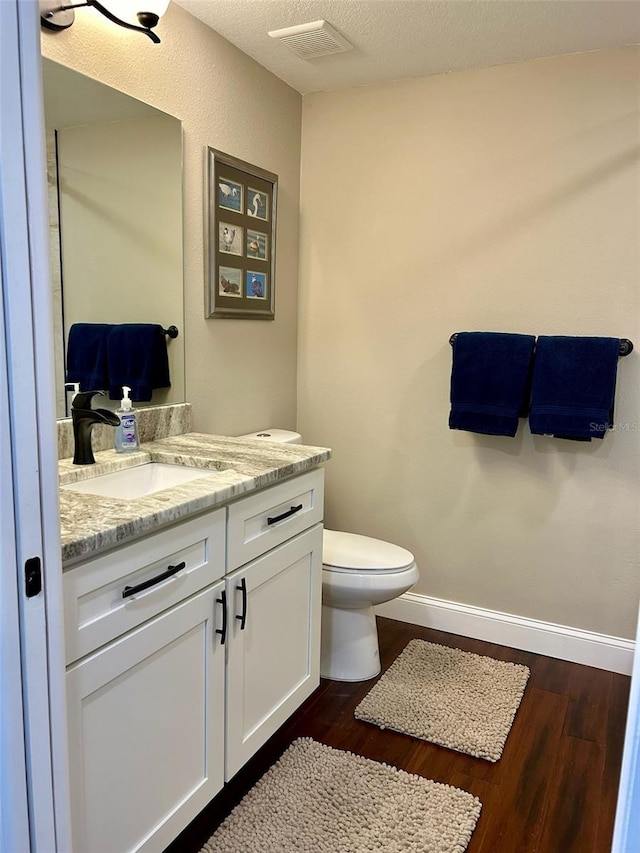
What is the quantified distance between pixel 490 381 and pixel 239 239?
1.12 m

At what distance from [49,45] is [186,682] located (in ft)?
5.44

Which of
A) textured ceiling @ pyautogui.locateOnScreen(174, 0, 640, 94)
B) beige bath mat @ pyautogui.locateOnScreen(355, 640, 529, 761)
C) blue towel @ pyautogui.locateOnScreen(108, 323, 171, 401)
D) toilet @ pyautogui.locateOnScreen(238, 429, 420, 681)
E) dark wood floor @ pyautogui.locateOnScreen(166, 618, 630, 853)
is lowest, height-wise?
dark wood floor @ pyautogui.locateOnScreen(166, 618, 630, 853)

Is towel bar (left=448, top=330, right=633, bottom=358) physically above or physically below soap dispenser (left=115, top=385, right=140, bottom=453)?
above

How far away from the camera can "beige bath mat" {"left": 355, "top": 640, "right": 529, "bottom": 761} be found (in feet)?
6.89

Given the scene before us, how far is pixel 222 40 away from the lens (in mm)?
2326

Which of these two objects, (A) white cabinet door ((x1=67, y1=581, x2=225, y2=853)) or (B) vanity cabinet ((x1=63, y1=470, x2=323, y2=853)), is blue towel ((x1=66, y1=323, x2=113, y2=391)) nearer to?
(B) vanity cabinet ((x1=63, y1=470, x2=323, y2=853))

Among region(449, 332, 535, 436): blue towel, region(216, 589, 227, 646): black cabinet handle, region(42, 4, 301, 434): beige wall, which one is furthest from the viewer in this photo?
region(449, 332, 535, 436): blue towel

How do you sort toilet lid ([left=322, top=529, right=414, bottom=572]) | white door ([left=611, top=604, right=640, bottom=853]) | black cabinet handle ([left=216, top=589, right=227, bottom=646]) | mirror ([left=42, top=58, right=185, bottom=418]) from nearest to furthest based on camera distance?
1. white door ([left=611, top=604, right=640, bottom=853])
2. black cabinet handle ([left=216, top=589, right=227, bottom=646])
3. mirror ([left=42, top=58, right=185, bottom=418])
4. toilet lid ([left=322, top=529, right=414, bottom=572])

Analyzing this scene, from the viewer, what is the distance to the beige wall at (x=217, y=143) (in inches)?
76.0

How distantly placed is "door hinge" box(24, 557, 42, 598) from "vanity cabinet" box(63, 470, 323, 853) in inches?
6.9

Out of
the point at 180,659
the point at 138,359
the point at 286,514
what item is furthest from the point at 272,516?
the point at 138,359

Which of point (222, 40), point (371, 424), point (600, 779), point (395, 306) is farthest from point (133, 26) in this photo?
point (600, 779)

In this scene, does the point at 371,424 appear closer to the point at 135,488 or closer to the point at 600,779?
the point at 135,488

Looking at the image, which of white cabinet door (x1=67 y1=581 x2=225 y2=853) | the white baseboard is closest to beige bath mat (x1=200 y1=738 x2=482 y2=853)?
white cabinet door (x1=67 y1=581 x2=225 y2=853)
